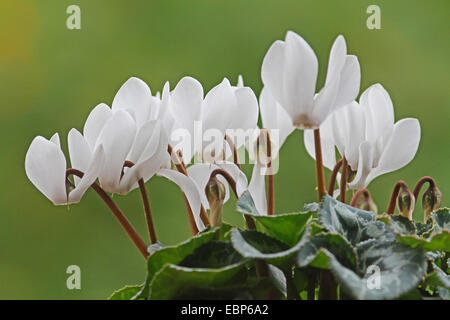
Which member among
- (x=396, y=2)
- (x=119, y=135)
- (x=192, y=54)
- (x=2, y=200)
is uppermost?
(x=396, y=2)

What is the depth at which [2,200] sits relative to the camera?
257 cm

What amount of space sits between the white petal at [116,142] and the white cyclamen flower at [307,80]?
0.13 meters

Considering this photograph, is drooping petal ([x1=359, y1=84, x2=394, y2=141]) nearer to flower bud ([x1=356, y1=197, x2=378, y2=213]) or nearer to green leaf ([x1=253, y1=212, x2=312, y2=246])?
flower bud ([x1=356, y1=197, x2=378, y2=213])

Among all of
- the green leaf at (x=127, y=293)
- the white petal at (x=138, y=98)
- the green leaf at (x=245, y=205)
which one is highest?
the white petal at (x=138, y=98)

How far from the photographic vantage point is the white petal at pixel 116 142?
1.95ft

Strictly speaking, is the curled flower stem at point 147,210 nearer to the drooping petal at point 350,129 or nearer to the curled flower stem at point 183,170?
the curled flower stem at point 183,170

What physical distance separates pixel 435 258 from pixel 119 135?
29cm

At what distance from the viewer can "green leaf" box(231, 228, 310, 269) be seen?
469 mm

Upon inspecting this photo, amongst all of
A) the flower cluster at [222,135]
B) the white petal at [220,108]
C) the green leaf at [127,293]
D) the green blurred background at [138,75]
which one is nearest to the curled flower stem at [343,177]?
the flower cluster at [222,135]

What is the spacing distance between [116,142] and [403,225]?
26cm
